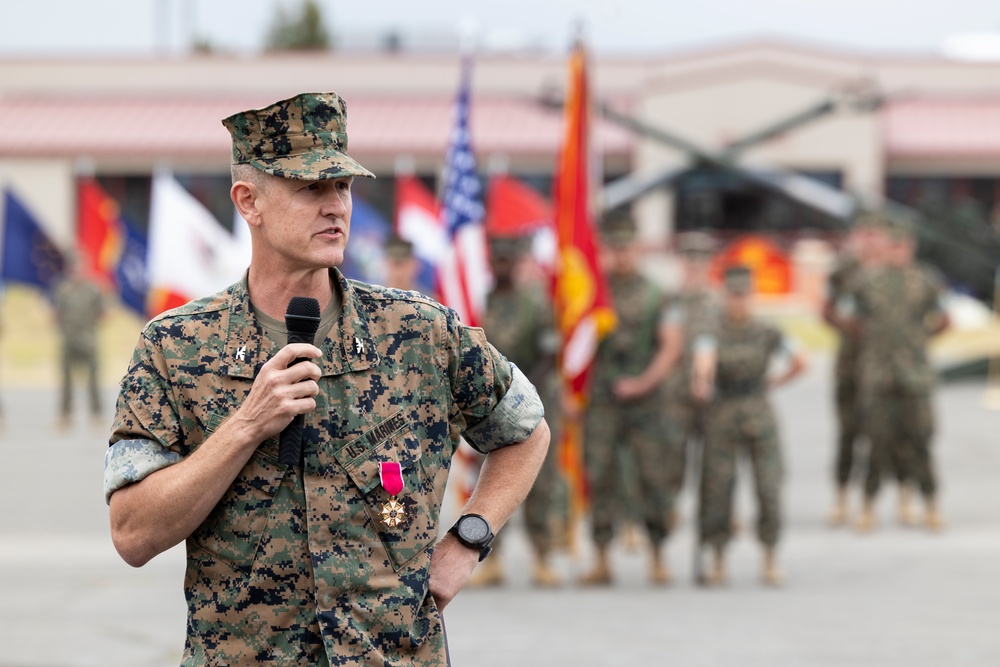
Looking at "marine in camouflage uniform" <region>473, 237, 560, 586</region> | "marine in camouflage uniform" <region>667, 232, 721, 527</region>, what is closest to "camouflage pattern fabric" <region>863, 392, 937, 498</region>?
"marine in camouflage uniform" <region>667, 232, 721, 527</region>

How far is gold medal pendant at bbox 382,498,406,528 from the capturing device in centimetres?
314

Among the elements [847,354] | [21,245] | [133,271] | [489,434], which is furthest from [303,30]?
[489,434]

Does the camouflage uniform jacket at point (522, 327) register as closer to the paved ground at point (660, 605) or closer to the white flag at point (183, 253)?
the paved ground at point (660, 605)

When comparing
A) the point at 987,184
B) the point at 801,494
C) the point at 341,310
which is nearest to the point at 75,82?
the point at 987,184

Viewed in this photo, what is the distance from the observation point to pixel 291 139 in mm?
3121

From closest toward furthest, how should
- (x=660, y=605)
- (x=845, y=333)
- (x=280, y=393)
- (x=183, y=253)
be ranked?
(x=280, y=393) < (x=660, y=605) < (x=845, y=333) < (x=183, y=253)

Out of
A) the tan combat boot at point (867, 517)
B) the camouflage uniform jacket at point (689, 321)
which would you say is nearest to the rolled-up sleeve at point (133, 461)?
the camouflage uniform jacket at point (689, 321)

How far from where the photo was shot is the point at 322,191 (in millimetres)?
3150

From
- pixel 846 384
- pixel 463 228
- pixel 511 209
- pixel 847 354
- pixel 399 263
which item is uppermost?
pixel 511 209

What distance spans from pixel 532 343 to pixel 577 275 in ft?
1.62

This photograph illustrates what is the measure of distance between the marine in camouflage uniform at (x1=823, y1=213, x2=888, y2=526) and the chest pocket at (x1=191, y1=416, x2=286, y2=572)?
921cm

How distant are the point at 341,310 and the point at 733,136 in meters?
39.5

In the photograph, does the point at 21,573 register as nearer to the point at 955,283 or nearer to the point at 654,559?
the point at 654,559

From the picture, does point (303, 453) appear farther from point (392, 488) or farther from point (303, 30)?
point (303, 30)
